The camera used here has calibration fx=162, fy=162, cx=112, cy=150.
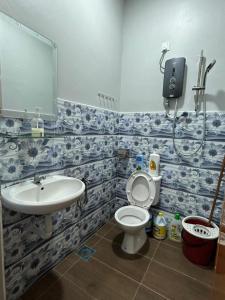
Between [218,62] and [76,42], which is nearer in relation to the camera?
[76,42]

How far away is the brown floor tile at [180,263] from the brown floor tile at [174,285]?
0.21ft

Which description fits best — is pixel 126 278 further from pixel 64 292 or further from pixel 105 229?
pixel 105 229

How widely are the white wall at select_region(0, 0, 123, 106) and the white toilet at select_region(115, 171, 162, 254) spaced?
1009mm

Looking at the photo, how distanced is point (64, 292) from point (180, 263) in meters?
1.06

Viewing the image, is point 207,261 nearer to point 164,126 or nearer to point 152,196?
point 152,196

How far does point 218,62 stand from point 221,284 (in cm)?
175

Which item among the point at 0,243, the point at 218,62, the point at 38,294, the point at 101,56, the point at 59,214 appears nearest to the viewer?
the point at 0,243

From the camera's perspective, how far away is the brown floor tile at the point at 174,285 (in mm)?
1242

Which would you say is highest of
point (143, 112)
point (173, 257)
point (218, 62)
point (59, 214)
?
point (218, 62)

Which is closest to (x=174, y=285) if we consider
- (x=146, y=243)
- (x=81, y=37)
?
(x=146, y=243)

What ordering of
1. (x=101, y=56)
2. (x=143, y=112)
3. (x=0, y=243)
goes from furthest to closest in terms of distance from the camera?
1. (x=143, y=112)
2. (x=101, y=56)
3. (x=0, y=243)

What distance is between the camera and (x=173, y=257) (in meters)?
1.62

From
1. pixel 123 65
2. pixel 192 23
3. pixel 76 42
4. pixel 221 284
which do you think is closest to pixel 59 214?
pixel 221 284

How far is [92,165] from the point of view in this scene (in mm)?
1763
